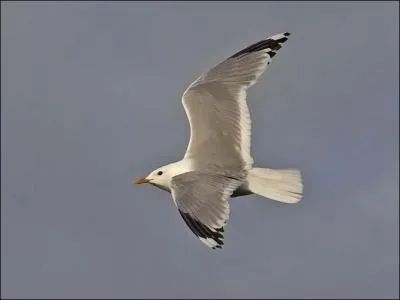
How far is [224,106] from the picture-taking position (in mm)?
Answer: 14945

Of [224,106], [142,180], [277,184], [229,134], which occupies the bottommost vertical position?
[277,184]

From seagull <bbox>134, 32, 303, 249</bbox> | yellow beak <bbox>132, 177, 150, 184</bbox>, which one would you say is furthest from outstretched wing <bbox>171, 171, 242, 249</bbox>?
yellow beak <bbox>132, 177, 150, 184</bbox>

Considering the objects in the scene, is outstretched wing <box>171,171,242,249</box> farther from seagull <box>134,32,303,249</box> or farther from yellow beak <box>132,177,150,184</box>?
yellow beak <box>132,177,150,184</box>

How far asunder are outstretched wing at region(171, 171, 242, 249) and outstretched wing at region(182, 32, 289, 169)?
1187 mm

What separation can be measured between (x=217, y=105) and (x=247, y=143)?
2.03 ft

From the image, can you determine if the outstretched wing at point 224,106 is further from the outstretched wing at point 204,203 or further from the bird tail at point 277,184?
the outstretched wing at point 204,203

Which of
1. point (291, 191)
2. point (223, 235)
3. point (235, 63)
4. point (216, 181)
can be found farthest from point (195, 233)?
point (235, 63)

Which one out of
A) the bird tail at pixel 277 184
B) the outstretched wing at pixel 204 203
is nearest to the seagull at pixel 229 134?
the bird tail at pixel 277 184

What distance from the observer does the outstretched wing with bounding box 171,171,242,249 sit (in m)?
12.6

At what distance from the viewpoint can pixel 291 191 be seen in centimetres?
1434

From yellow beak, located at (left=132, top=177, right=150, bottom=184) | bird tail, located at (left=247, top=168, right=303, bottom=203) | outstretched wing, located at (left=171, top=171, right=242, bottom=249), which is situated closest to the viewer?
outstretched wing, located at (left=171, top=171, right=242, bottom=249)

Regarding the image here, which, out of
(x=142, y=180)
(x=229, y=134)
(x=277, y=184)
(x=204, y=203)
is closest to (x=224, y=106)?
(x=229, y=134)

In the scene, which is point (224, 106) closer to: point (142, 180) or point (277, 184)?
point (277, 184)

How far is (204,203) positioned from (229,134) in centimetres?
218
